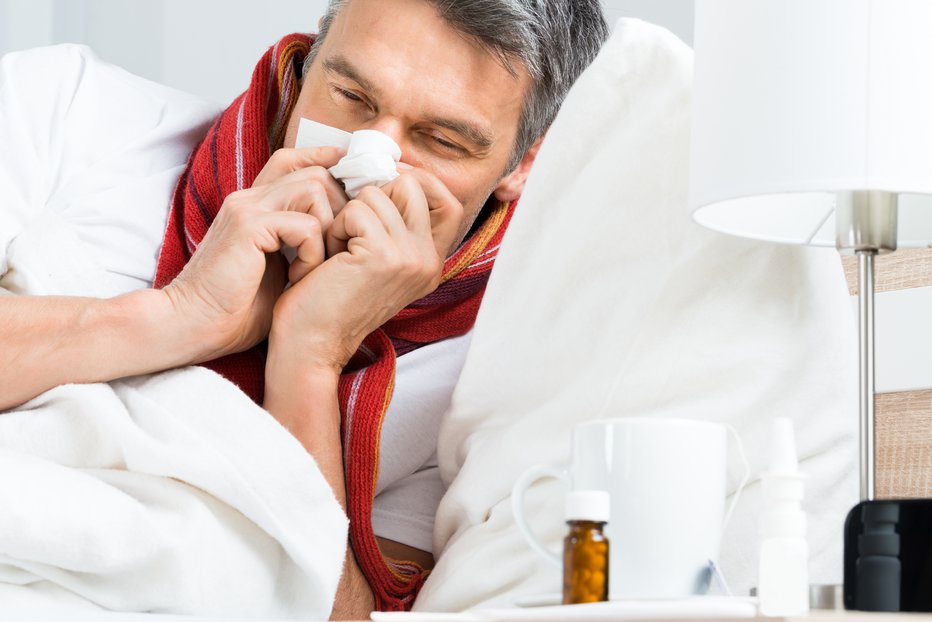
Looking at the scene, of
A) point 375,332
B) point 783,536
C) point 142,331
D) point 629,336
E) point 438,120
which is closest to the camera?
point 783,536

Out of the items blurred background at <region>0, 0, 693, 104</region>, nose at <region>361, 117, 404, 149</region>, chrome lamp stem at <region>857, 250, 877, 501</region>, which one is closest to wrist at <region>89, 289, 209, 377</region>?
nose at <region>361, 117, 404, 149</region>

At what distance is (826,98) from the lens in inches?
27.7

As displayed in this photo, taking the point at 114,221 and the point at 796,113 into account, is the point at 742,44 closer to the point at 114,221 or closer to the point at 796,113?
the point at 796,113

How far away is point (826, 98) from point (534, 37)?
73cm

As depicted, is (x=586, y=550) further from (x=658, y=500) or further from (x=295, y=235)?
(x=295, y=235)

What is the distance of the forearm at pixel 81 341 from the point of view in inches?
37.0

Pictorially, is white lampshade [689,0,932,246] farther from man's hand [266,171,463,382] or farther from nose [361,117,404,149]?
nose [361,117,404,149]

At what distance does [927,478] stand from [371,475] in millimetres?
527

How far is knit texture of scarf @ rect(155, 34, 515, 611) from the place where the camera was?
3.45ft

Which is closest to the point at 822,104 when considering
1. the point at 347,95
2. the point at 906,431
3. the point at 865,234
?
the point at 865,234

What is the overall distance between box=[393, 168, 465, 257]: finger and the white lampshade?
497mm

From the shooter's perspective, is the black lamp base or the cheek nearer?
the black lamp base

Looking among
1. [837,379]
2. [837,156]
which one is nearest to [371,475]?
[837,379]

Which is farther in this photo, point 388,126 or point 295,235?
point 388,126
